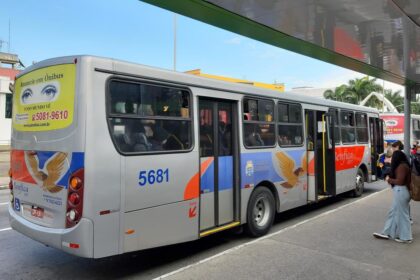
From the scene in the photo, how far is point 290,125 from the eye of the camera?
28.0ft

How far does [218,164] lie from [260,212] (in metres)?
1.71

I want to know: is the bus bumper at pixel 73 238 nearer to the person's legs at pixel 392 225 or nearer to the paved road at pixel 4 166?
the person's legs at pixel 392 225

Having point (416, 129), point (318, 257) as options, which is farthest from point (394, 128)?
point (318, 257)

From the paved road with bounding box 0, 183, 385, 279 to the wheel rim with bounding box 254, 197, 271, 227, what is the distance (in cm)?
42

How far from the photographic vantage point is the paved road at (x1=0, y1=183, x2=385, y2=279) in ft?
18.1

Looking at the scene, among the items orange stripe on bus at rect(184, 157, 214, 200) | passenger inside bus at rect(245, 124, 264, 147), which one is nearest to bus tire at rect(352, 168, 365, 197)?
passenger inside bus at rect(245, 124, 264, 147)

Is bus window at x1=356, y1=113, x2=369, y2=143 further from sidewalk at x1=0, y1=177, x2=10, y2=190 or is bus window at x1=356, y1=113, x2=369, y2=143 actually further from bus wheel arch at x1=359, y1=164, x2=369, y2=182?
sidewalk at x1=0, y1=177, x2=10, y2=190

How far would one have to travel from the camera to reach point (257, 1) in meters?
5.83

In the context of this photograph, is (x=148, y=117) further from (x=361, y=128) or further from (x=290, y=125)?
(x=361, y=128)

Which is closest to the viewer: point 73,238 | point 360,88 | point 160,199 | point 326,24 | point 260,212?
point 73,238

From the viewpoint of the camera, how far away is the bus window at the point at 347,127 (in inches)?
432

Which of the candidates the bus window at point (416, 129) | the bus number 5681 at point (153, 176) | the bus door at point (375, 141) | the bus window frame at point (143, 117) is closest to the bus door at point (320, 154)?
the bus door at point (375, 141)

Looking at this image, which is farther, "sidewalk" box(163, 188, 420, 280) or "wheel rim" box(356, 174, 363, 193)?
"wheel rim" box(356, 174, 363, 193)

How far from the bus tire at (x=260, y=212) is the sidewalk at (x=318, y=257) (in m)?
0.45
